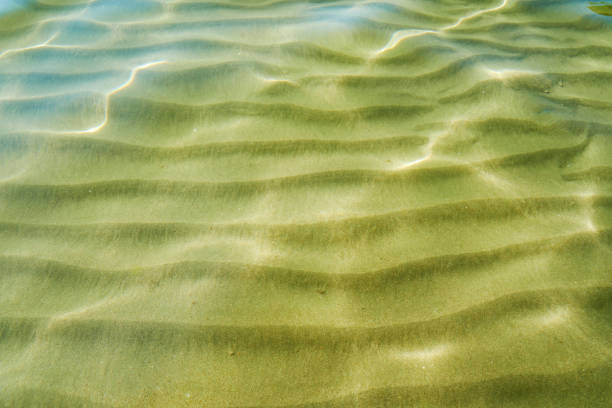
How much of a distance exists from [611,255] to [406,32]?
144 cm

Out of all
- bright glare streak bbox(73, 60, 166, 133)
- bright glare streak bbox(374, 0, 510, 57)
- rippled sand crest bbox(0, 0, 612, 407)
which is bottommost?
rippled sand crest bbox(0, 0, 612, 407)

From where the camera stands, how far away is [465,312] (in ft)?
3.65

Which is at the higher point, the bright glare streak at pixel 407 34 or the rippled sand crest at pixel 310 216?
the bright glare streak at pixel 407 34

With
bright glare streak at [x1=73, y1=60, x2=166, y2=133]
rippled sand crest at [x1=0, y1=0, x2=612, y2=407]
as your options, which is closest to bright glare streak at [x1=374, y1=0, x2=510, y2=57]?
rippled sand crest at [x1=0, y1=0, x2=612, y2=407]

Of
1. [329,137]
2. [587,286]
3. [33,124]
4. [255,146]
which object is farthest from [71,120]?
[587,286]

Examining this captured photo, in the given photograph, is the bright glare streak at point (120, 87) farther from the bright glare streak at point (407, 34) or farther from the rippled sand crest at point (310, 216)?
the bright glare streak at point (407, 34)

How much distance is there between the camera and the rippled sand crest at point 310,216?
3.38 feet

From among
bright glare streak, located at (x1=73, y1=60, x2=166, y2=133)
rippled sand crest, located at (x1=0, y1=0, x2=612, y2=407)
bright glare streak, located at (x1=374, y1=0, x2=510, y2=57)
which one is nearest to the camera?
rippled sand crest, located at (x1=0, y1=0, x2=612, y2=407)

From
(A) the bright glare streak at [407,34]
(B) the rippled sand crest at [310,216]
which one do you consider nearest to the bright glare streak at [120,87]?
(B) the rippled sand crest at [310,216]

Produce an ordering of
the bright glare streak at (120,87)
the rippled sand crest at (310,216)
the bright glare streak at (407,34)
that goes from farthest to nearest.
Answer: the bright glare streak at (407,34) < the bright glare streak at (120,87) < the rippled sand crest at (310,216)

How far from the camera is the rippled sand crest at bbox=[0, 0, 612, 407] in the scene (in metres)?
1.03

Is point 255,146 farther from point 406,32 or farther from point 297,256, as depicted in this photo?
point 406,32

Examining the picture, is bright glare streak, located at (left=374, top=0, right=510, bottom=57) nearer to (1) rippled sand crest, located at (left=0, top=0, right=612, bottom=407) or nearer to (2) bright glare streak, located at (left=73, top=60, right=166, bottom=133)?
(1) rippled sand crest, located at (left=0, top=0, right=612, bottom=407)

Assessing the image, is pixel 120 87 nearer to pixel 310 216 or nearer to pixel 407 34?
pixel 310 216
